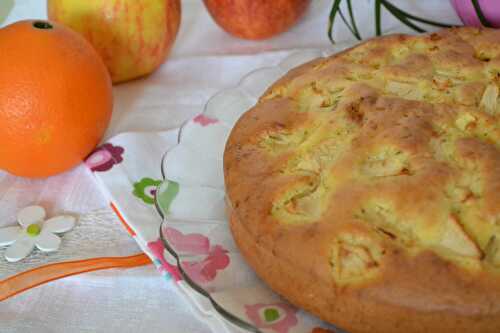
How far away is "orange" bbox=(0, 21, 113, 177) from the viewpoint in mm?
941

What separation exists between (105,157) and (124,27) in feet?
0.92

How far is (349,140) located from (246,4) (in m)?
0.61

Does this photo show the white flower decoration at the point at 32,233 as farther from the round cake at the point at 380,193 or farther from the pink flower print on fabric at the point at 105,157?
the round cake at the point at 380,193

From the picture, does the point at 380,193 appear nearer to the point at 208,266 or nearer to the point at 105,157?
the point at 208,266

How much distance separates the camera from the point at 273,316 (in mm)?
710

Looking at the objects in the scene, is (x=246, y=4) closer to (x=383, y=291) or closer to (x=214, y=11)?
(x=214, y=11)

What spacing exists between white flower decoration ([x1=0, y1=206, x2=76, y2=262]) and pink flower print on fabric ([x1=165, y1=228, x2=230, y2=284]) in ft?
0.72

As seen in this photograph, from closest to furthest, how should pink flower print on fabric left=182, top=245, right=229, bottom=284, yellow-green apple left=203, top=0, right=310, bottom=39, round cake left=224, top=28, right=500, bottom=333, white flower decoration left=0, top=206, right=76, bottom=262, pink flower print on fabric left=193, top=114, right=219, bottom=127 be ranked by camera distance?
1. round cake left=224, top=28, right=500, bottom=333
2. pink flower print on fabric left=182, top=245, right=229, bottom=284
3. white flower decoration left=0, top=206, right=76, bottom=262
4. pink flower print on fabric left=193, top=114, right=219, bottom=127
5. yellow-green apple left=203, top=0, right=310, bottom=39

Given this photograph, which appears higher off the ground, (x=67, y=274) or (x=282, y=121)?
(x=282, y=121)

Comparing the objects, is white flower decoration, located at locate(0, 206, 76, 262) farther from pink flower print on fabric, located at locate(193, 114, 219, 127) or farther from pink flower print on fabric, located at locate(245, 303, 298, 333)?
pink flower print on fabric, located at locate(245, 303, 298, 333)

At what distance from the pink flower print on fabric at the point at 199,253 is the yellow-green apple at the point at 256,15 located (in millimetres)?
652

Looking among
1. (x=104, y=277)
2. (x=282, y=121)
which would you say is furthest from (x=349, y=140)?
(x=104, y=277)

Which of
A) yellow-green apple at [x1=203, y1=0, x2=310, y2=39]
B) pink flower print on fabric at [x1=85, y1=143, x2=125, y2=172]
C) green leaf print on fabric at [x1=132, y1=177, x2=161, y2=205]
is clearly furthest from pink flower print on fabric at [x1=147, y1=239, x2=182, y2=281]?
yellow-green apple at [x1=203, y1=0, x2=310, y2=39]

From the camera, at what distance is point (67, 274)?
2.82 ft
